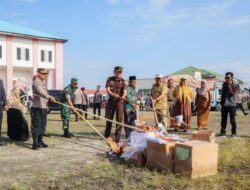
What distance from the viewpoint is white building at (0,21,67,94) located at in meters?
50.1

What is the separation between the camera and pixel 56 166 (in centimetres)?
624

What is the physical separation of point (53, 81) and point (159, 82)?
45.9 meters

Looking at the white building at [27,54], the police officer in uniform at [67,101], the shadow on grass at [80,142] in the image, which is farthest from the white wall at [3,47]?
the shadow on grass at [80,142]

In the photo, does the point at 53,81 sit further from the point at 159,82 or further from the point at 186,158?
the point at 186,158

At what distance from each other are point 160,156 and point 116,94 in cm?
321

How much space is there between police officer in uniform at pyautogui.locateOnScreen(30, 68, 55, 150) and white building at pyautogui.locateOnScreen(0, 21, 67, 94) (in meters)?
41.9

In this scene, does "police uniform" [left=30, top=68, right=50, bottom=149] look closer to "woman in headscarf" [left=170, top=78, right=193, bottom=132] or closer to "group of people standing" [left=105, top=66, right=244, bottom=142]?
"group of people standing" [left=105, top=66, right=244, bottom=142]

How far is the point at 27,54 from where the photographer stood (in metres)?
52.3

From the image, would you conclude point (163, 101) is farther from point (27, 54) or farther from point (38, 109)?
point (27, 54)

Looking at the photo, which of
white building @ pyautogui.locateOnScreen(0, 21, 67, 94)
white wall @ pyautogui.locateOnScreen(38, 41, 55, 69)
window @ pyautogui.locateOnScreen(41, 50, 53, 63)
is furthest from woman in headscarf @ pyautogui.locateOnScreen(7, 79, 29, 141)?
window @ pyautogui.locateOnScreen(41, 50, 53, 63)

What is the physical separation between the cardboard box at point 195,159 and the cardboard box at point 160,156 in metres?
0.10

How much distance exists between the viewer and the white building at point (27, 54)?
50094mm

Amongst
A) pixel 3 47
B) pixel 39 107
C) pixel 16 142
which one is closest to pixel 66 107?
A: pixel 16 142

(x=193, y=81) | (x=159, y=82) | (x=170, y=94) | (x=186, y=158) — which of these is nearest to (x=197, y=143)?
(x=186, y=158)
